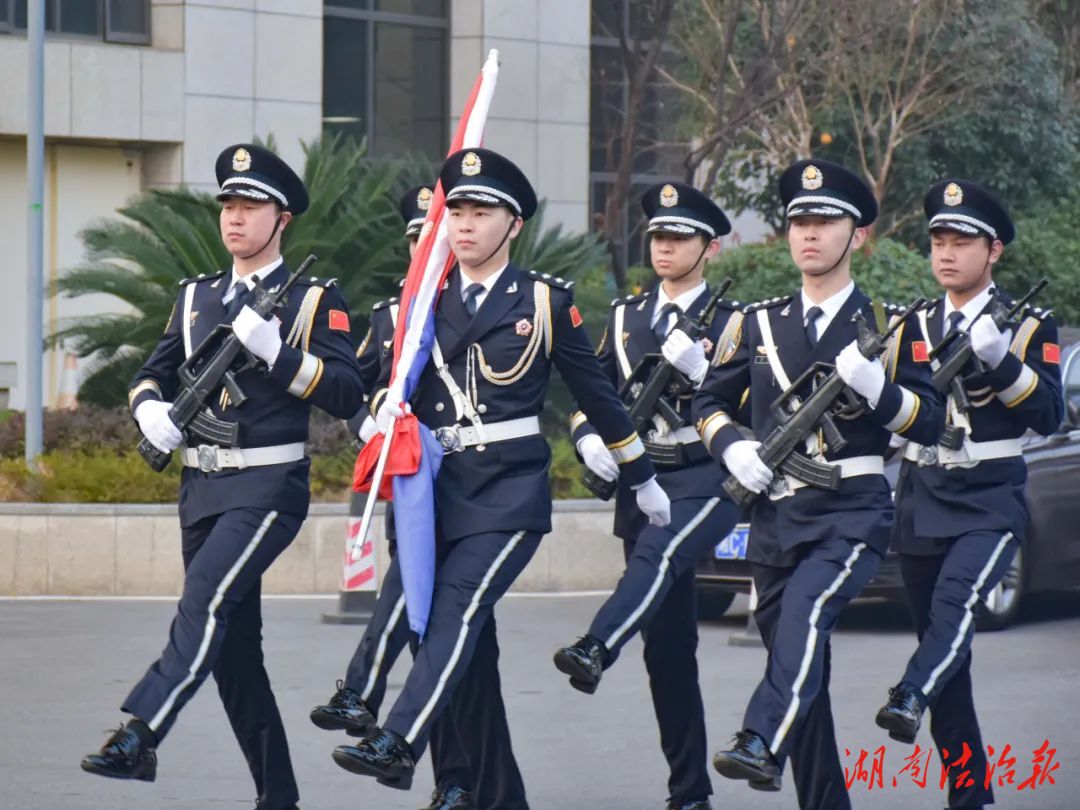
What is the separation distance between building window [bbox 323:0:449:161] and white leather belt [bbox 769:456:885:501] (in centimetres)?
1831

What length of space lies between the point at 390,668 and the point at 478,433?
2.56ft

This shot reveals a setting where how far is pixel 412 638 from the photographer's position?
712 centimetres

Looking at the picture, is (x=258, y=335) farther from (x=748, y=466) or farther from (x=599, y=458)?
(x=748, y=466)

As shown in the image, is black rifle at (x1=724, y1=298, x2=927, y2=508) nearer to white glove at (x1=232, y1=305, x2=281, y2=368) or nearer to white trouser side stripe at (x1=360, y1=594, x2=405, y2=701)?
white trouser side stripe at (x1=360, y1=594, x2=405, y2=701)

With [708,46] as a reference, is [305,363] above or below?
below

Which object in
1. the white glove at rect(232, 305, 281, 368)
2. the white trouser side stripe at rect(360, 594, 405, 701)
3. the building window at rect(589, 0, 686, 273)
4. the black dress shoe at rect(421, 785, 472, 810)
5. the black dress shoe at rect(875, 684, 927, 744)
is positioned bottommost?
the black dress shoe at rect(421, 785, 472, 810)

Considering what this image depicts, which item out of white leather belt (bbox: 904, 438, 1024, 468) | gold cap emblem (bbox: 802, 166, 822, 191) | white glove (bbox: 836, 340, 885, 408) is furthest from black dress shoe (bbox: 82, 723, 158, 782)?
white leather belt (bbox: 904, 438, 1024, 468)

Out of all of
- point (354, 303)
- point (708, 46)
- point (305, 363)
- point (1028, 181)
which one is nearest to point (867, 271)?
point (354, 303)

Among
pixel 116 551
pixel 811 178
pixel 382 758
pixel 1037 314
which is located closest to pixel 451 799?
pixel 382 758

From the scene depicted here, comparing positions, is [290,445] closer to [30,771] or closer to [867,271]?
[30,771]

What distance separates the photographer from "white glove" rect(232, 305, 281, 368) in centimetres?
692

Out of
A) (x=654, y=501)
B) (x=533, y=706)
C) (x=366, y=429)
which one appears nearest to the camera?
(x=654, y=501)

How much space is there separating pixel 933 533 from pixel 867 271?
1145 centimetres

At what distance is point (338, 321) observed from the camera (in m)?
7.32
